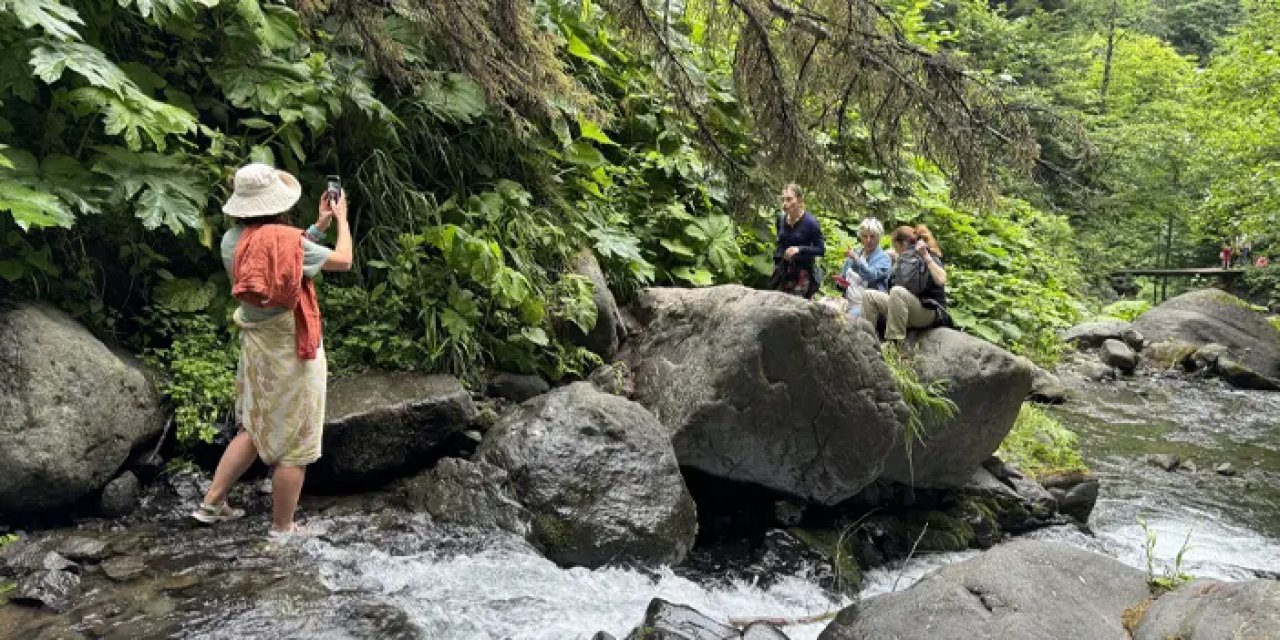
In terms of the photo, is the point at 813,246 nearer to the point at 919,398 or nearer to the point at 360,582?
the point at 919,398

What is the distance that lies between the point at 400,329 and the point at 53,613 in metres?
2.99

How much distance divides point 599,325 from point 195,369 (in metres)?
3.26

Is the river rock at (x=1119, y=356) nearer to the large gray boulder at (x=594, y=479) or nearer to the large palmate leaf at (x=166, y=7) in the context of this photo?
the large gray boulder at (x=594, y=479)

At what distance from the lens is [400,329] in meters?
6.52

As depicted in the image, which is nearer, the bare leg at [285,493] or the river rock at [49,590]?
the river rock at [49,590]

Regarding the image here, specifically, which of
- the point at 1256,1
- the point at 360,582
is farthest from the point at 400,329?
the point at 1256,1

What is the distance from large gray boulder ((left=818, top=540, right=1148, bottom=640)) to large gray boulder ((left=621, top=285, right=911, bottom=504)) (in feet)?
5.89

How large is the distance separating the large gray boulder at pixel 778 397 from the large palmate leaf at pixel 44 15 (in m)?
4.54

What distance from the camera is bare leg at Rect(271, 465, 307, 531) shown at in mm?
4859

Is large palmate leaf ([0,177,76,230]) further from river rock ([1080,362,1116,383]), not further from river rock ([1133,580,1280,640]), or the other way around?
river rock ([1080,362,1116,383])

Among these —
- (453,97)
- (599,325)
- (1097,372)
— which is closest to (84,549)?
(599,325)

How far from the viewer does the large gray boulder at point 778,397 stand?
6.48 m

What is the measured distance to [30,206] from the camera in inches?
178

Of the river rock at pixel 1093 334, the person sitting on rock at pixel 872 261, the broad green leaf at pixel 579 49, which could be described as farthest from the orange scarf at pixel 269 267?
the river rock at pixel 1093 334
